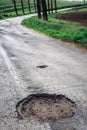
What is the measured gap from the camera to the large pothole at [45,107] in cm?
746

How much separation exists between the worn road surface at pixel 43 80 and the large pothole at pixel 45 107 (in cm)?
20

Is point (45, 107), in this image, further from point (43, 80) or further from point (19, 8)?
A: point (19, 8)

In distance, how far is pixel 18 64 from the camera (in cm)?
1394

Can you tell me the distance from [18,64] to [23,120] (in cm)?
692

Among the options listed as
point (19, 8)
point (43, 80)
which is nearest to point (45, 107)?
point (43, 80)

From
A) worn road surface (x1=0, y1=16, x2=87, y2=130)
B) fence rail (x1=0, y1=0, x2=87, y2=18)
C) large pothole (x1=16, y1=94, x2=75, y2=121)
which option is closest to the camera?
worn road surface (x1=0, y1=16, x2=87, y2=130)

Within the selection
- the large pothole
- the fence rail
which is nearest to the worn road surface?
the large pothole

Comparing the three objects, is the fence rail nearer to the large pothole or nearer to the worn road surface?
the worn road surface

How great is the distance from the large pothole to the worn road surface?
0.20 metres

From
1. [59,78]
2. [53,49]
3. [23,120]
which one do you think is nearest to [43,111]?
[23,120]

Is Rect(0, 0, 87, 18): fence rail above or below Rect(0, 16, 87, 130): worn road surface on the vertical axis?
below

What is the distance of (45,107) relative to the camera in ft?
26.2

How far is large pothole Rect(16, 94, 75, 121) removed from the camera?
24.5 feet

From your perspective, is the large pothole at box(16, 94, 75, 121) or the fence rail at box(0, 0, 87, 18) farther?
the fence rail at box(0, 0, 87, 18)
